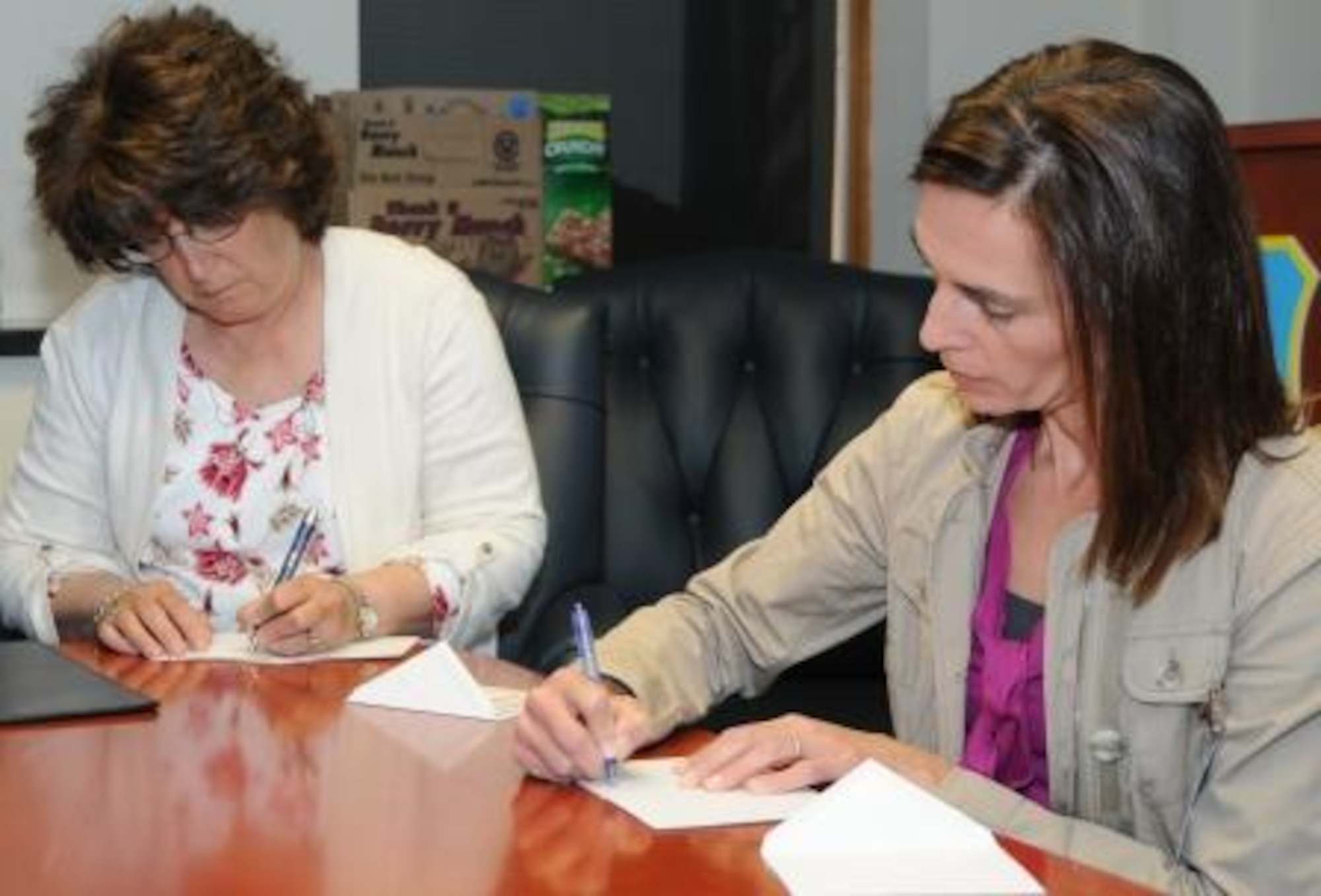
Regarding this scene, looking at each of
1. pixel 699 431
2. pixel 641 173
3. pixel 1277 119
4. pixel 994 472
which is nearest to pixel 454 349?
pixel 699 431

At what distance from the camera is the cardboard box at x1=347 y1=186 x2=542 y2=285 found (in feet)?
10.3

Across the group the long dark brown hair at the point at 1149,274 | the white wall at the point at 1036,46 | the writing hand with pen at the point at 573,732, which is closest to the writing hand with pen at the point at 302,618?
the writing hand with pen at the point at 573,732

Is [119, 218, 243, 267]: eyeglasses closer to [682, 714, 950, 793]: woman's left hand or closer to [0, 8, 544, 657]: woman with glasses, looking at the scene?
[0, 8, 544, 657]: woman with glasses

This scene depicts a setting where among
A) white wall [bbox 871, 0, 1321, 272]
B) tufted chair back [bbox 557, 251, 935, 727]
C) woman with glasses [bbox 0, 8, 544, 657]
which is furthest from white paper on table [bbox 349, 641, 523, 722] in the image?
white wall [bbox 871, 0, 1321, 272]

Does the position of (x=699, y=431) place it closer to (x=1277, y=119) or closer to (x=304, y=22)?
(x=304, y=22)

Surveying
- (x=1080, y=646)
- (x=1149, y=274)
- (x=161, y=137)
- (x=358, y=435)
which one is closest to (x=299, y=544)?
(x=358, y=435)

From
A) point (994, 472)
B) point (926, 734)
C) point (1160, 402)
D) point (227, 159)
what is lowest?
point (926, 734)

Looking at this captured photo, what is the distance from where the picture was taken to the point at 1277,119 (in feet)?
10.9

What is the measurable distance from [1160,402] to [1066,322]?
0.09 meters

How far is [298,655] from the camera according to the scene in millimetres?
1815

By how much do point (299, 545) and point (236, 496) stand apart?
10cm

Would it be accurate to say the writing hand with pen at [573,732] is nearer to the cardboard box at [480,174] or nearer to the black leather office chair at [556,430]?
the black leather office chair at [556,430]

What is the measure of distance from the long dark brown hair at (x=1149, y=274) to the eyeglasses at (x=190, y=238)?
0.92 m

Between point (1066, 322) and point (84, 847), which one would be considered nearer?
point (84, 847)
